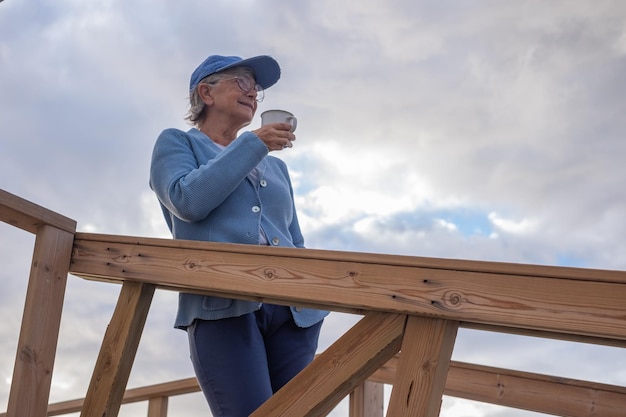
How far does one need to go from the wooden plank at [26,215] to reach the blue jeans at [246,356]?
465 mm

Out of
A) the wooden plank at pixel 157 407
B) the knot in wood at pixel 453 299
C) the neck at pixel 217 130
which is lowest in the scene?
the knot in wood at pixel 453 299

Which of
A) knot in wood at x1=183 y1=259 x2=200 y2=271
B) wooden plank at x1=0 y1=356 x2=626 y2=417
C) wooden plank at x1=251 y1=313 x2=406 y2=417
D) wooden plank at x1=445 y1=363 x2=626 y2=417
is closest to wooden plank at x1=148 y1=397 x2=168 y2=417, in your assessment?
wooden plank at x1=0 y1=356 x2=626 y2=417

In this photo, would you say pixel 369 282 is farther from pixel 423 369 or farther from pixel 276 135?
pixel 276 135

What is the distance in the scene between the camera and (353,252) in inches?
67.3

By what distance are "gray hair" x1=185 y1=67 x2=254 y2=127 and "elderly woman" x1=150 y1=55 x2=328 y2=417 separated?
1.0 inches

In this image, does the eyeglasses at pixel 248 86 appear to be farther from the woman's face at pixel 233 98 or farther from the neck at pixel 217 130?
the neck at pixel 217 130

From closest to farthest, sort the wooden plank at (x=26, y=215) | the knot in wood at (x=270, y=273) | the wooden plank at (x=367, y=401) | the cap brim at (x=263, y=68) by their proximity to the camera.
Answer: the knot in wood at (x=270, y=273) < the wooden plank at (x=26, y=215) < the cap brim at (x=263, y=68) < the wooden plank at (x=367, y=401)

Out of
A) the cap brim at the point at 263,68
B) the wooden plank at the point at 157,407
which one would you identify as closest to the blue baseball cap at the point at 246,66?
the cap brim at the point at 263,68

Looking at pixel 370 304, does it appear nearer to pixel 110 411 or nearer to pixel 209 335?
pixel 209 335

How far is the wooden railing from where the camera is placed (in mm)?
1501

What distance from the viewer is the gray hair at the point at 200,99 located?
7.34 ft

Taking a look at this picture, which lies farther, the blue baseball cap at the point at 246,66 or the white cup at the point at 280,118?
the blue baseball cap at the point at 246,66

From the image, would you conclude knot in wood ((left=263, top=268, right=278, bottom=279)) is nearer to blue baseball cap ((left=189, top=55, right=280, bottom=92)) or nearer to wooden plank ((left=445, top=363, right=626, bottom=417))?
blue baseball cap ((left=189, top=55, right=280, bottom=92))

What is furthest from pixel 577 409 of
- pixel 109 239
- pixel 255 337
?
pixel 109 239
